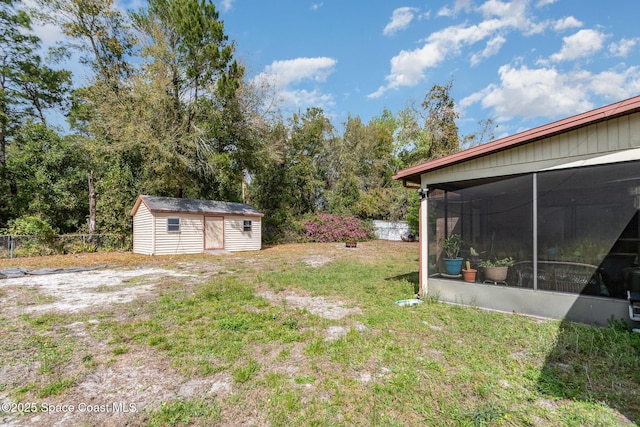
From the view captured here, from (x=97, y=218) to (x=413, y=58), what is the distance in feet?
60.1

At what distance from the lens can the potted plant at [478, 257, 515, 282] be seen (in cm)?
459

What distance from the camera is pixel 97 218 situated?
13883mm

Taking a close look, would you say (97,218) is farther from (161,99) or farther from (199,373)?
(199,373)

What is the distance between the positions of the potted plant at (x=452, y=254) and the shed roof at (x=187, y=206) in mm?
11002

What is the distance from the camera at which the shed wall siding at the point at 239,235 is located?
1423cm

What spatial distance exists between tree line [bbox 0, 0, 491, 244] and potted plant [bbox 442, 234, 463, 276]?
10699mm

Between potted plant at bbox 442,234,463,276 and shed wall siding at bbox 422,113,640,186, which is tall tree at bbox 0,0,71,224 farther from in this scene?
shed wall siding at bbox 422,113,640,186

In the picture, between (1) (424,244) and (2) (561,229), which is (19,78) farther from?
(2) (561,229)

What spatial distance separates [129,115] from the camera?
12.2m

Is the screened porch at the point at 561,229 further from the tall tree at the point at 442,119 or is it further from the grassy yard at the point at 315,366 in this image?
the tall tree at the point at 442,119

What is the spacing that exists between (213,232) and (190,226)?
3.68ft

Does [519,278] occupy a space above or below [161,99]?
below

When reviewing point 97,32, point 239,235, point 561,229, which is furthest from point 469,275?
point 97,32

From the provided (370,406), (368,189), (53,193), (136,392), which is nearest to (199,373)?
(136,392)
